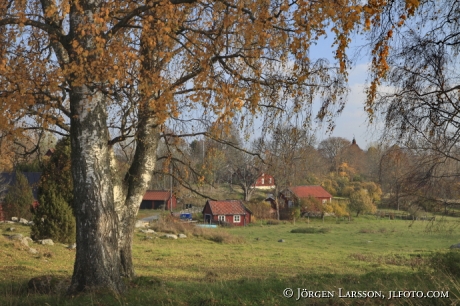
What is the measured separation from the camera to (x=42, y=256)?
45.7 feet

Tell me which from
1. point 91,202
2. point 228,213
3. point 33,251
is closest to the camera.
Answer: point 91,202

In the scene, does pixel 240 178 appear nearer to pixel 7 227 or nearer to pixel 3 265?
pixel 7 227

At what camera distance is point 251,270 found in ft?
47.2

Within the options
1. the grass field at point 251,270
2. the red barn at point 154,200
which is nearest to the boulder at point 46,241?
the grass field at point 251,270

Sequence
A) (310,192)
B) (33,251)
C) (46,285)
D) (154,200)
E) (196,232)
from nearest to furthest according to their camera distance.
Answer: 1. (46,285)
2. (33,251)
3. (196,232)
4. (310,192)
5. (154,200)

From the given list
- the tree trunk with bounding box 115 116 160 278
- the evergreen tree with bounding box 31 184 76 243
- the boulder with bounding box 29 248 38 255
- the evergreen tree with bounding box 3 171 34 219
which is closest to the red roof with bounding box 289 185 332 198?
the evergreen tree with bounding box 3 171 34 219

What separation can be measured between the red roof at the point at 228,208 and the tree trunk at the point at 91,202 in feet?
131

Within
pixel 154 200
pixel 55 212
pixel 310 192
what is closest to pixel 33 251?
pixel 55 212

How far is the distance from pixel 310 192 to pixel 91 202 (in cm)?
4970

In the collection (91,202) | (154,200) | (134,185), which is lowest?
(91,202)

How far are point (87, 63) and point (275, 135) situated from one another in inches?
135

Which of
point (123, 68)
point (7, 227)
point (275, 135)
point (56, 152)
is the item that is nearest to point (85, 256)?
point (123, 68)

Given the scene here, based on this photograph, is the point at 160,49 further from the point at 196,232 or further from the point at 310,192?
the point at 310,192

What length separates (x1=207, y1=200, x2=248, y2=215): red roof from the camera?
4668 centimetres
